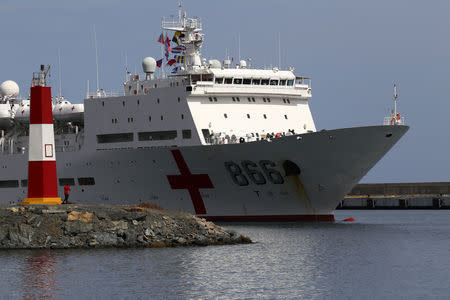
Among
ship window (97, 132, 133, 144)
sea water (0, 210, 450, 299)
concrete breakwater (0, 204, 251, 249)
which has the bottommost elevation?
sea water (0, 210, 450, 299)

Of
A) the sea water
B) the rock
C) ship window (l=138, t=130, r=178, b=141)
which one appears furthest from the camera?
ship window (l=138, t=130, r=178, b=141)

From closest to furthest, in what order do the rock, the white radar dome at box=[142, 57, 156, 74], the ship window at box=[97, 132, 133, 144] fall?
the rock
the ship window at box=[97, 132, 133, 144]
the white radar dome at box=[142, 57, 156, 74]

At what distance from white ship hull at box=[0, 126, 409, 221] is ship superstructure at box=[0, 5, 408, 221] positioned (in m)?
0.04

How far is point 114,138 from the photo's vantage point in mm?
43844

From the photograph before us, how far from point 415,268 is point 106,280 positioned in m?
8.69

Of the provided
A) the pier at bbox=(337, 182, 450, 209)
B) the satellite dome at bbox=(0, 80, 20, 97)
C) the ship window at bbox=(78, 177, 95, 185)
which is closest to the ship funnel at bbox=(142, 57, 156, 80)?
the ship window at bbox=(78, 177, 95, 185)

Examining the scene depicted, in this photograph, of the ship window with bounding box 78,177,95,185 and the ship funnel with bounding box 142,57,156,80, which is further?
the ship funnel with bounding box 142,57,156,80

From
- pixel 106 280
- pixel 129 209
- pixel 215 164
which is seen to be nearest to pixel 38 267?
pixel 106 280

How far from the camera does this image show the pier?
234 feet

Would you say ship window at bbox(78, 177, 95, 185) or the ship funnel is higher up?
the ship funnel

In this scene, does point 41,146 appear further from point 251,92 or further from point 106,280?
point 251,92

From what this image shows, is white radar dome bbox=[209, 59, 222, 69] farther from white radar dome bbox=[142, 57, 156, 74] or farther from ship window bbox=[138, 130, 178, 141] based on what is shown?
ship window bbox=[138, 130, 178, 141]

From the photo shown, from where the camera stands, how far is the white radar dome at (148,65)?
147 ft

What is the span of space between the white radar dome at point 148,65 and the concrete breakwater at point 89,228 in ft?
48.0
